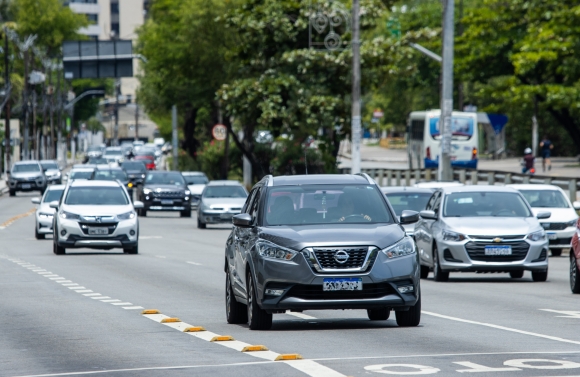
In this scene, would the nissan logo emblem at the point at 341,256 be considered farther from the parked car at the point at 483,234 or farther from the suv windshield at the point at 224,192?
the suv windshield at the point at 224,192

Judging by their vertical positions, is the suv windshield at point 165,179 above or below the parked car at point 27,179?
above

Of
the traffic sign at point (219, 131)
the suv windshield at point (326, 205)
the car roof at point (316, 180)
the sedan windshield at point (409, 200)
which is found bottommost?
the sedan windshield at point (409, 200)

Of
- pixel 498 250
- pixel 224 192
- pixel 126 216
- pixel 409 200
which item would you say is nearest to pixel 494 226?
pixel 498 250

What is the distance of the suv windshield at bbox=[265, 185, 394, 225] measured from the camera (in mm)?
14117

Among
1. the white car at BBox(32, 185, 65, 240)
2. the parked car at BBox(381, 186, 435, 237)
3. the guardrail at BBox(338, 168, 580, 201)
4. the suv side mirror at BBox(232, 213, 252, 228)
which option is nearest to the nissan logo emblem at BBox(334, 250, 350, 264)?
the suv side mirror at BBox(232, 213, 252, 228)

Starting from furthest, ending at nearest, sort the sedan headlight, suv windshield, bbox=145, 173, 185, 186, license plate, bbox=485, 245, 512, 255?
suv windshield, bbox=145, 173, 185, 186
the sedan headlight
license plate, bbox=485, 245, 512, 255

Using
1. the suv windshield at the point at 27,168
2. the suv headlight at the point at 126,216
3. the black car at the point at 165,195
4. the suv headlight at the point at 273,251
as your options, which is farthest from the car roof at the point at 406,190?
the suv windshield at the point at 27,168

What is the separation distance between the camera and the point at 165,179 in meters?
53.2

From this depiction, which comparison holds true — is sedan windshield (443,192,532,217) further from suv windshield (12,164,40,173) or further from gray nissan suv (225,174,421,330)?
suv windshield (12,164,40,173)

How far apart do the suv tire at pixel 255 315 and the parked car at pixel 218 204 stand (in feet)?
96.2

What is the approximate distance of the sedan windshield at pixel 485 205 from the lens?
75.5 ft

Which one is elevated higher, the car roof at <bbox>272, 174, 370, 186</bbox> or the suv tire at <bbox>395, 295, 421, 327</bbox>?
the car roof at <bbox>272, 174, 370, 186</bbox>

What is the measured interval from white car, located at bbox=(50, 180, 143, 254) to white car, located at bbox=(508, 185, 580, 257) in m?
8.43

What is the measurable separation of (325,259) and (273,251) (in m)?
0.52
